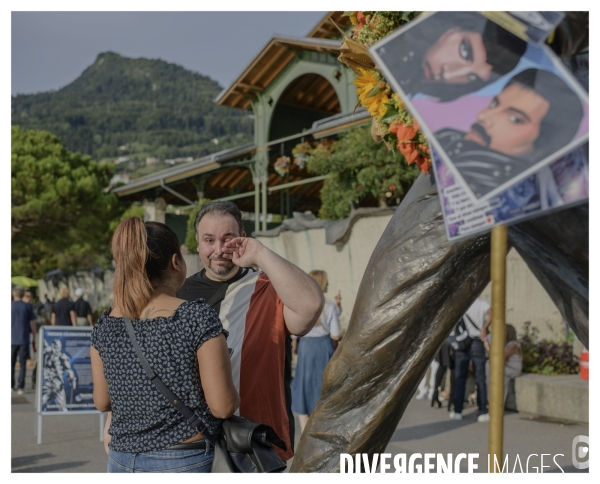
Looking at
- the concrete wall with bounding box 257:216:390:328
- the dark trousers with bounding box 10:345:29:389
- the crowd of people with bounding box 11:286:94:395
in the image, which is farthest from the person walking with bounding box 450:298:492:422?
the dark trousers with bounding box 10:345:29:389

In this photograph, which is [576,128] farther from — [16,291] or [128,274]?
[16,291]

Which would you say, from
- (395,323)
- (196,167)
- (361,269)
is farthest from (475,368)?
(196,167)

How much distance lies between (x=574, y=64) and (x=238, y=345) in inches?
59.7

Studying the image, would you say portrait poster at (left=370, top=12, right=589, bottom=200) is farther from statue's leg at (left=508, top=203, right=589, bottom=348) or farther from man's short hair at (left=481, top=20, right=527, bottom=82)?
statue's leg at (left=508, top=203, right=589, bottom=348)

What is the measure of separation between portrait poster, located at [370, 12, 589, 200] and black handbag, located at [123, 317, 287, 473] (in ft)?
3.49

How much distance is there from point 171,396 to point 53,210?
25991 millimetres

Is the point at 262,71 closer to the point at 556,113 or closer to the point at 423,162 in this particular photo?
the point at 423,162

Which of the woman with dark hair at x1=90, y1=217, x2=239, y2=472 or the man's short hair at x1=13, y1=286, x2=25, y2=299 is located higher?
the man's short hair at x1=13, y1=286, x2=25, y2=299

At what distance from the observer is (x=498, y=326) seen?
205 cm

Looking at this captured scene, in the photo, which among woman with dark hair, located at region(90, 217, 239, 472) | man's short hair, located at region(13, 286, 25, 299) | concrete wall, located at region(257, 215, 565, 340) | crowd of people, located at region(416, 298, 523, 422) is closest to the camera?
woman with dark hair, located at region(90, 217, 239, 472)

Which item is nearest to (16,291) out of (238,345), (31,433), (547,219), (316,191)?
(31,433)

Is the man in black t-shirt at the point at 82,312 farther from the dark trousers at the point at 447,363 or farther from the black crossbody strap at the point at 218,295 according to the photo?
the black crossbody strap at the point at 218,295

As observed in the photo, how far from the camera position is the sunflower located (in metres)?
2.74

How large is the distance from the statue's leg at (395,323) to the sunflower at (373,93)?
29 cm
